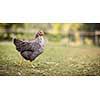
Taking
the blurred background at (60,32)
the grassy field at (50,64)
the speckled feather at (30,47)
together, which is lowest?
the grassy field at (50,64)

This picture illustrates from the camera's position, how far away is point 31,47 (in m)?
2.23

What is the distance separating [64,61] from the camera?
2.22 metres

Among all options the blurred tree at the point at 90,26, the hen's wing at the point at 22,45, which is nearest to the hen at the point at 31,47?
the hen's wing at the point at 22,45

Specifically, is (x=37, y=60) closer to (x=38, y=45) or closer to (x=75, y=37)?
(x=38, y=45)

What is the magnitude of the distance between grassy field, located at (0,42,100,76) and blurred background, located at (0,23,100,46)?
85 millimetres

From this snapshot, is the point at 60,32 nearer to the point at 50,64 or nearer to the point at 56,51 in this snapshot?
the point at 56,51

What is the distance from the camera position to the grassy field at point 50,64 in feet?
7.25

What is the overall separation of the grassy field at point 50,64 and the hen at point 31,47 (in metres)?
0.04

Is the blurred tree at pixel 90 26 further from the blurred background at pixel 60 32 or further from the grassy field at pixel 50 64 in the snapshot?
the grassy field at pixel 50 64

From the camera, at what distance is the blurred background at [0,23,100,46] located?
2.22 m

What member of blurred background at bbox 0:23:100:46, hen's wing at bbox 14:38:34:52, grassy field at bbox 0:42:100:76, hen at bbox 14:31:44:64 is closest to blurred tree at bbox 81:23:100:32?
blurred background at bbox 0:23:100:46

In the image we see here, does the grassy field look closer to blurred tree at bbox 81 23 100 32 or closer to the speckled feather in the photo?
the speckled feather
